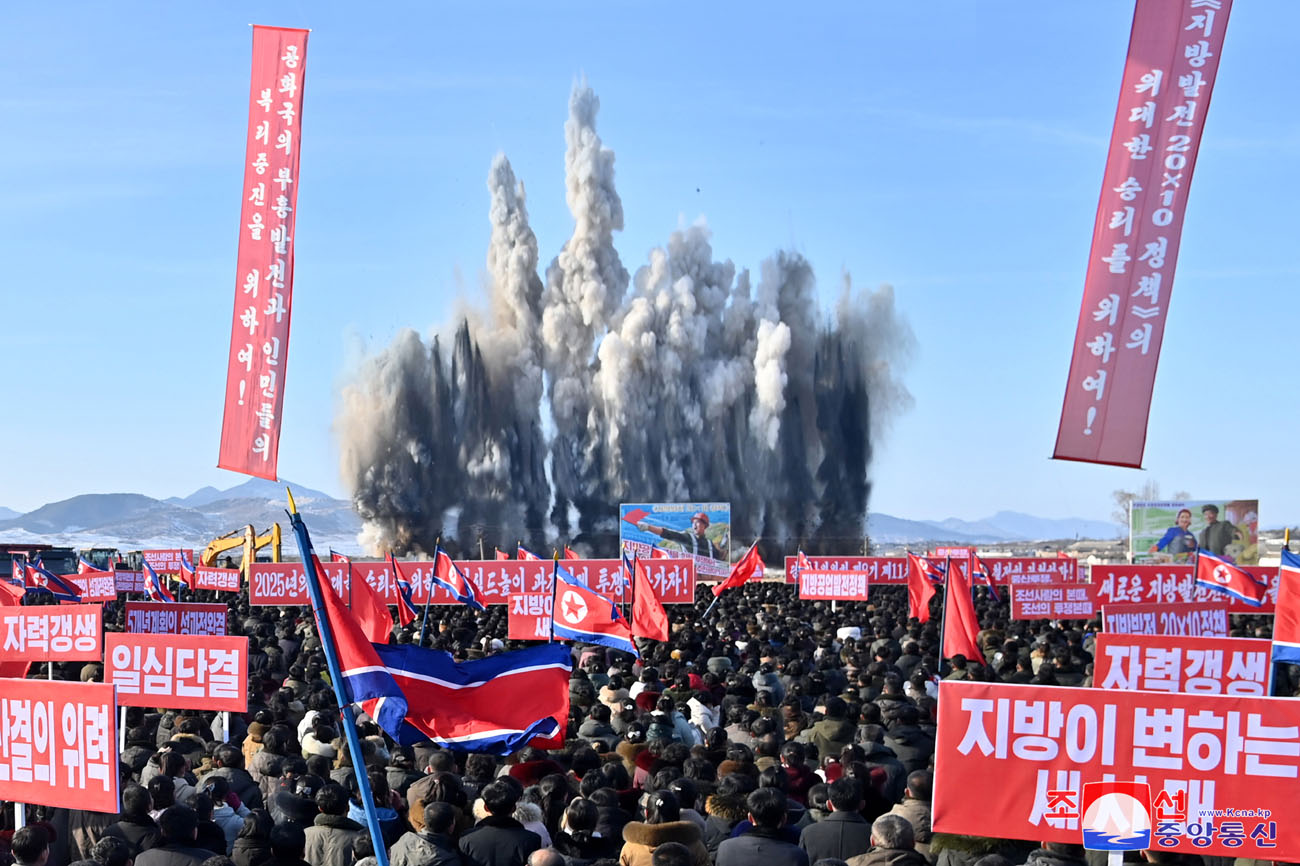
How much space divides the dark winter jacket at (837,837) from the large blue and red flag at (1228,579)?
43.0ft

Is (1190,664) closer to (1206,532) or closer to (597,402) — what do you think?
(1206,532)

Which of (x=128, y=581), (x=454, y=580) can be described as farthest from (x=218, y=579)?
(x=454, y=580)

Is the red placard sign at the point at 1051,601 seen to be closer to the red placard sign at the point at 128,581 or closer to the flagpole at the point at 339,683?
the flagpole at the point at 339,683

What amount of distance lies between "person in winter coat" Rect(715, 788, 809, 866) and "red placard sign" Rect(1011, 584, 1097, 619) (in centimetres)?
1218

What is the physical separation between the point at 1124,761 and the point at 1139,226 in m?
7.32

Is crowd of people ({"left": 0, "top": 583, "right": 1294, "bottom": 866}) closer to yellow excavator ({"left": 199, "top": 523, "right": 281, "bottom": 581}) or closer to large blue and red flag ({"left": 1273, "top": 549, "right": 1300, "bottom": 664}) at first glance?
large blue and red flag ({"left": 1273, "top": 549, "right": 1300, "bottom": 664})

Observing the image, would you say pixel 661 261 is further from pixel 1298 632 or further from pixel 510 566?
pixel 1298 632

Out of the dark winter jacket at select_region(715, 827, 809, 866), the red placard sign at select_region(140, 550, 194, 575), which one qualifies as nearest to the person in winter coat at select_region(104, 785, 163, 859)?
the dark winter jacket at select_region(715, 827, 809, 866)

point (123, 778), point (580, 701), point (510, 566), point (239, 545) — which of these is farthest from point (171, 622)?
point (239, 545)

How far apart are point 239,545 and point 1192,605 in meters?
31.6

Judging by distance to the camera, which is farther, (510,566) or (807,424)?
(807,424)

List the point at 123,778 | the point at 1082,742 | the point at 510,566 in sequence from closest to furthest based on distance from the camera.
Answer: the point at 1082,742
the point at 123,778
the point at 510,566

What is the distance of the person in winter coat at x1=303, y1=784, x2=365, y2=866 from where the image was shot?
629cm

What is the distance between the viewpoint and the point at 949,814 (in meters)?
5.52
